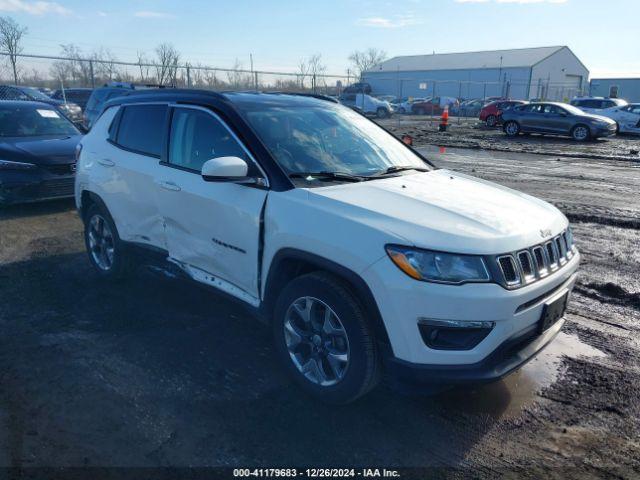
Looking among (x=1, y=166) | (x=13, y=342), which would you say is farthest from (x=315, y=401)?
(x=1, y=166)

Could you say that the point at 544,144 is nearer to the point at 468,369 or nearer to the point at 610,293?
the point at 610,293

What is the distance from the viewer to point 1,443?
2854mm

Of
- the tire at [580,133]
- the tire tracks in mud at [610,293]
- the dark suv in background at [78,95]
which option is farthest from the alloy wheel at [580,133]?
the dark suv in background at [78,95]

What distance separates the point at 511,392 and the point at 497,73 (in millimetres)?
69854

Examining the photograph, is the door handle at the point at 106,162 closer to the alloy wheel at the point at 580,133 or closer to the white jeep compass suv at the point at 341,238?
the white jeep compass suv at the point at 341,238

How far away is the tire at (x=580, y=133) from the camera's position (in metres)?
21.4

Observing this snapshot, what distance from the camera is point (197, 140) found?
406 centimetres

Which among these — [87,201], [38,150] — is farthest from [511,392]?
[38,150]

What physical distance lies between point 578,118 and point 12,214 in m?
21.3

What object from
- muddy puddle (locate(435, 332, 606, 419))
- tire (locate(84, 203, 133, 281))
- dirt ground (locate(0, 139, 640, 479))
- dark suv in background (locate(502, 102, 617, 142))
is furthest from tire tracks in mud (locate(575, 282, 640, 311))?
dark suv in background (locate(502, 102, 617, 142))

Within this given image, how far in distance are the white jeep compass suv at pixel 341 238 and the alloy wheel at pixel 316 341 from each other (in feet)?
0.04

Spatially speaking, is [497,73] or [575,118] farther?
[497,73]

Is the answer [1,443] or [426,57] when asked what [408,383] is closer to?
[1,443]

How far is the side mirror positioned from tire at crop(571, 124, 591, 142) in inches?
857
